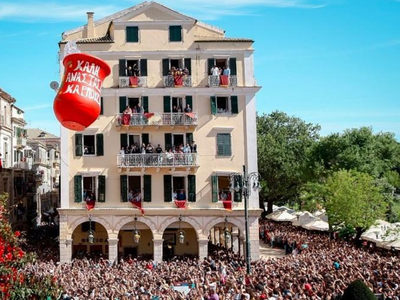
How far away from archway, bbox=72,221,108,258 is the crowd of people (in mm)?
4861

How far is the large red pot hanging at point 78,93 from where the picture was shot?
565 inches

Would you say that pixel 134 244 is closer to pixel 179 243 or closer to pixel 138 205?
pixel 179 243

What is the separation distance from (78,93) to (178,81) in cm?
2216

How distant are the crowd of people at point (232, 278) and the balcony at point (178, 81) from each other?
11.9 metres

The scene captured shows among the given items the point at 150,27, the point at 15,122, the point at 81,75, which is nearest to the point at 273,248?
the point at 150,27

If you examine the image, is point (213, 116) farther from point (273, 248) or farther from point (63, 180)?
point (273, 248)

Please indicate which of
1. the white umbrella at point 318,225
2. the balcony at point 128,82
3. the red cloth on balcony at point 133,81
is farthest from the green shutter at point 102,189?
the white umbrella at point 318,225

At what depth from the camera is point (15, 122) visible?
2015 inches

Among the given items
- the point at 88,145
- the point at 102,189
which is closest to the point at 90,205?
the point at 102,189

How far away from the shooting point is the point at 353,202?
39.9 m

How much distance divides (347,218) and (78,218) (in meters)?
19.2

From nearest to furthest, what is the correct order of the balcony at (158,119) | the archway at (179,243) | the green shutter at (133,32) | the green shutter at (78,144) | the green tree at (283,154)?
the balcony at (158,119) < the green shutter at (78,144) < the green shutter at (133,32) < the archway at (179,243) < the green tree at (283,154)

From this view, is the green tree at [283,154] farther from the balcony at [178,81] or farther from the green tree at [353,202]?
the balcony at [178,81]

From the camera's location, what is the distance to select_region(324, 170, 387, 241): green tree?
130ft
